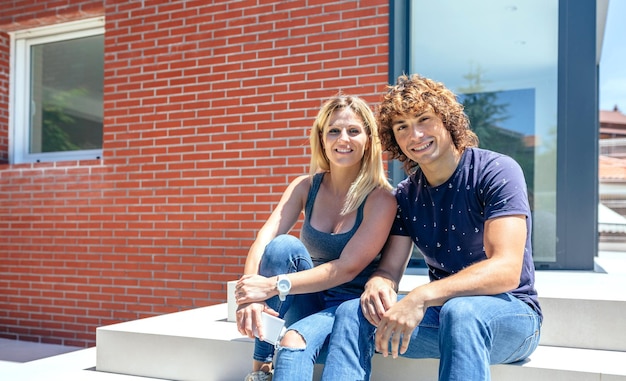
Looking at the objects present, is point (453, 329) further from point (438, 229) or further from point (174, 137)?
point (174, 137)

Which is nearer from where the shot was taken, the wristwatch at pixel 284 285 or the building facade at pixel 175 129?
the wristwatch at pixel 284 285

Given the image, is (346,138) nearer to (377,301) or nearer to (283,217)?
(283,217)

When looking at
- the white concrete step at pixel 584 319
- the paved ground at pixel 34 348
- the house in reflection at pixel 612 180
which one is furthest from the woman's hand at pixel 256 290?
the house in reflection at pixel 612 180

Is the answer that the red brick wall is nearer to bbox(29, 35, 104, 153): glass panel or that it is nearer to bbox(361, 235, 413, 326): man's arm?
bbox(29, 35, 104, 153): glass panel

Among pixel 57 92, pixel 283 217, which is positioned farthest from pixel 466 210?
pixel 57 92

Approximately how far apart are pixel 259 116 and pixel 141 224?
125 cm

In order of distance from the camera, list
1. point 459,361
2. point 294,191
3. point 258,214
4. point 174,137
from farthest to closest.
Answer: point 174,137 < point 258,214 < point 294,191 < point 459,361

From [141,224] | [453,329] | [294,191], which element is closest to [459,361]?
[453,329]

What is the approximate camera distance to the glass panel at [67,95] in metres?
5.02

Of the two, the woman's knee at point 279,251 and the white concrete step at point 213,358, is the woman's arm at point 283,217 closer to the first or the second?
the woman's knee at point 279,251

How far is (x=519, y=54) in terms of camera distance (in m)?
3.77

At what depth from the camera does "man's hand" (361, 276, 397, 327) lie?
6.16 ft

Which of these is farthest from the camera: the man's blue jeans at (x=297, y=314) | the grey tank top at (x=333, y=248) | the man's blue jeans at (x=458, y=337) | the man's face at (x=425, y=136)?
the grey tank top at (x=333, y=248)

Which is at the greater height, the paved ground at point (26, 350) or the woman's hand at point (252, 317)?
the woman's hand at point (252, 317)
